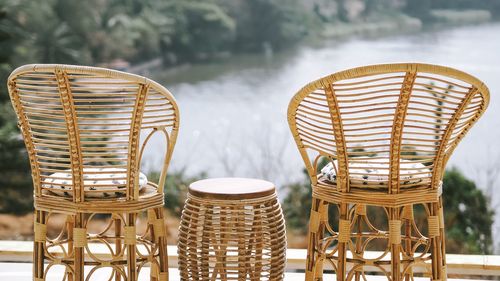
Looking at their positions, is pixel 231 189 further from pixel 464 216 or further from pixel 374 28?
pixel 374 28

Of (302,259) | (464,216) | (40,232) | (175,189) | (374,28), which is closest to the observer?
(40,232)

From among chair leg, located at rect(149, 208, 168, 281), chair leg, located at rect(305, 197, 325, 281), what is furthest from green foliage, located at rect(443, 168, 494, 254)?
chair leg, located at rect(149, 208, 168, 281)

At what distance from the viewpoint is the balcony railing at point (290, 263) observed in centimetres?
330

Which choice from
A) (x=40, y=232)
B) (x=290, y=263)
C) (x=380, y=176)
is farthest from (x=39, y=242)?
(x=290, y=263)

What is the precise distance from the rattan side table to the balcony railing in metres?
0.72

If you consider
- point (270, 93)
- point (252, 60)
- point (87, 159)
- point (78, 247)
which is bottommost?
point (78, 247)

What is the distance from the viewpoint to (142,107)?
234cm

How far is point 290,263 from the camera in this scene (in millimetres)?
3418

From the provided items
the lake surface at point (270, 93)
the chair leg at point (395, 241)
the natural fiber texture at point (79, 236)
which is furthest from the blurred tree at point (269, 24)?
the natural fiber texture at point (79, 236)

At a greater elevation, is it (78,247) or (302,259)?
(78,247)

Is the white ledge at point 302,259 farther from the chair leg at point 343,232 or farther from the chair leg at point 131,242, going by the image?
the chair leg at point 131,242

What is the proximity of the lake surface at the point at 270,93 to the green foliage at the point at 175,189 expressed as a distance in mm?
94

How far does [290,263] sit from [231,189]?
3.16 ft

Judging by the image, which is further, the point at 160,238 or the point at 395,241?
the point at 160,238
